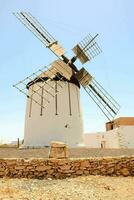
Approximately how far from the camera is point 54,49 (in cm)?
2336

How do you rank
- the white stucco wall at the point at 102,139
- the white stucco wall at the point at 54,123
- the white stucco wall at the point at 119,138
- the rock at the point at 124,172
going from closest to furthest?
the rock at the point at 124,172
the white stucco wall at the point at 54,123
the white stucco wall at the point at 119,138
the white stucco wall at the point at 102,139

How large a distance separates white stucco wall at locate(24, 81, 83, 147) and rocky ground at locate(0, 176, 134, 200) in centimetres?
978

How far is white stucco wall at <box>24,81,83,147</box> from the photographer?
69.6 ft

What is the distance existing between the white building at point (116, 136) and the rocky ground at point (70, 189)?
17617mm

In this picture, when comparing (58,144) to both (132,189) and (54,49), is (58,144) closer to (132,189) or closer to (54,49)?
(132,189)

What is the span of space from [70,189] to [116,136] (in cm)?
2492

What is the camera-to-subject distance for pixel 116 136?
3406 cm

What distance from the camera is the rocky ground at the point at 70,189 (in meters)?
8.89

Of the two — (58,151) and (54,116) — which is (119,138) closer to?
(54,116)

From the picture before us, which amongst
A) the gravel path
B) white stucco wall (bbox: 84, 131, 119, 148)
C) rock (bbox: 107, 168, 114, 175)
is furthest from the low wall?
white stucco wall (bbox: 84, 131, 119, 148)

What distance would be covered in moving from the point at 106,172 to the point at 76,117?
10212mm

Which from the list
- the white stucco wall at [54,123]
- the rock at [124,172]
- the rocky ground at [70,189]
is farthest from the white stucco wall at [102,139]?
the rocky ground at [70,189]

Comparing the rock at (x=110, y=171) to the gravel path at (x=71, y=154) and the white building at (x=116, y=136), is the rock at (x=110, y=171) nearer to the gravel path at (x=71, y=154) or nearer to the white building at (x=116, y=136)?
the gravel path at (x=71, y=154)

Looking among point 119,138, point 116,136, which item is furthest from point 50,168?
point 116,136
